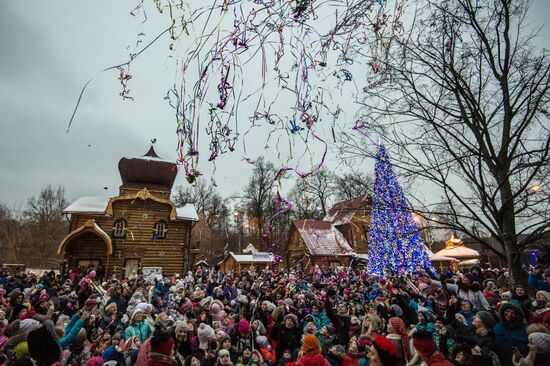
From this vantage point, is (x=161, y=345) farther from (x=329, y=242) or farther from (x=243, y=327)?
(x=329, y=242)

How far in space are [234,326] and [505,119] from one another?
726 cm

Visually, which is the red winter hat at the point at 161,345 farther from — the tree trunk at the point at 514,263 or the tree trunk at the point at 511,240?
the tree trunk at the point at 514,263

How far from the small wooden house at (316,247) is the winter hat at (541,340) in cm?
2234

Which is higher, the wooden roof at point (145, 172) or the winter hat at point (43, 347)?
the wooden roof at point (145, 172)

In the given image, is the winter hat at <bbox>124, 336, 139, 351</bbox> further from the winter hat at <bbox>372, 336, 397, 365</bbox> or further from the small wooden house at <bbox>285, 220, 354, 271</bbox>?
the small wooden house at <bbox>285, 220, 354, 271</bbox>

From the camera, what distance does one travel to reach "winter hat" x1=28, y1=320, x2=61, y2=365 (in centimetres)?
312

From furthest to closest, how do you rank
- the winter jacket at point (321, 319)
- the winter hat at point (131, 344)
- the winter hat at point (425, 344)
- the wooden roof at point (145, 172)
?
the wooden roof at point (145, 172) < the winter jacket at point (321, 319) < the winter hat at point (131, 344) < the winter hat at point (425, 344)

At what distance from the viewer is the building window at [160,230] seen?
72.6 feet

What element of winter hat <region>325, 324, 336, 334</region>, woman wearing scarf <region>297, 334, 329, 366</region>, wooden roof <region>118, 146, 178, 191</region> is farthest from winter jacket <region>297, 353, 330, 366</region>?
wooden roof <region>118, 146, 178, 191</region>

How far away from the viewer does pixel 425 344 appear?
10.6 ft

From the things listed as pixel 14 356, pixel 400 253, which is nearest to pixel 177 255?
pixel 400 253

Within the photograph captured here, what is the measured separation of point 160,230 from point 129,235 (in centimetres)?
222

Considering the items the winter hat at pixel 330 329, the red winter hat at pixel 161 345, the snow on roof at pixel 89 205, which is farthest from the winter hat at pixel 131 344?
the snow on roof at pixel 89 205

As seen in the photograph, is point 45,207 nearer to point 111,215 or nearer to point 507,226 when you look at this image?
point 111,215
